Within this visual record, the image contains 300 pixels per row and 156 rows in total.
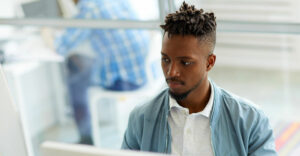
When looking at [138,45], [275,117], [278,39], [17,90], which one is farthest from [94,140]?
[278,39]

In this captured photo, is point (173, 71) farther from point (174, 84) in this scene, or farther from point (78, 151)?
point (78, 151)

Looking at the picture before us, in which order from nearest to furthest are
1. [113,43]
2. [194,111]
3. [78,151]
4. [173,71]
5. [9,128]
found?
[78,151] < [9,128] < [173,71] < [194,111] < [113,43]

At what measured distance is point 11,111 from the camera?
1.05 m

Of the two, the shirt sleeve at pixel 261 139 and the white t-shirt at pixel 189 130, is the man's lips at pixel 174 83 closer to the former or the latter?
the white t-shirt at pixel 189 130

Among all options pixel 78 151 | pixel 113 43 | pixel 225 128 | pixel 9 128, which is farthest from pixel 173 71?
pixel 113 43

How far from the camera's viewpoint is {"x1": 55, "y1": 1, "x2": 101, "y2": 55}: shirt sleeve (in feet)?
7.67

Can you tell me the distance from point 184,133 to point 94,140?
5.08 feet

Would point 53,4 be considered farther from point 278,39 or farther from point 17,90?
point 278,39

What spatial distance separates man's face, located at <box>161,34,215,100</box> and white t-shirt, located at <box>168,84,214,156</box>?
9 cm

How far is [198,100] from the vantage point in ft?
4.23

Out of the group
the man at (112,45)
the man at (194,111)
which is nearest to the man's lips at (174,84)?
the man at (194,111)

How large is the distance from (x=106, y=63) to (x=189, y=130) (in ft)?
4.26

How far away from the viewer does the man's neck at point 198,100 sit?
1272mm

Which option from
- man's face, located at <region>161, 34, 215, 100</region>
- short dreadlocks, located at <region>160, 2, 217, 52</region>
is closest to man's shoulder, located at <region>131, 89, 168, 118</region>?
man's face, located at <region>161, 34, 215, 100</region>
